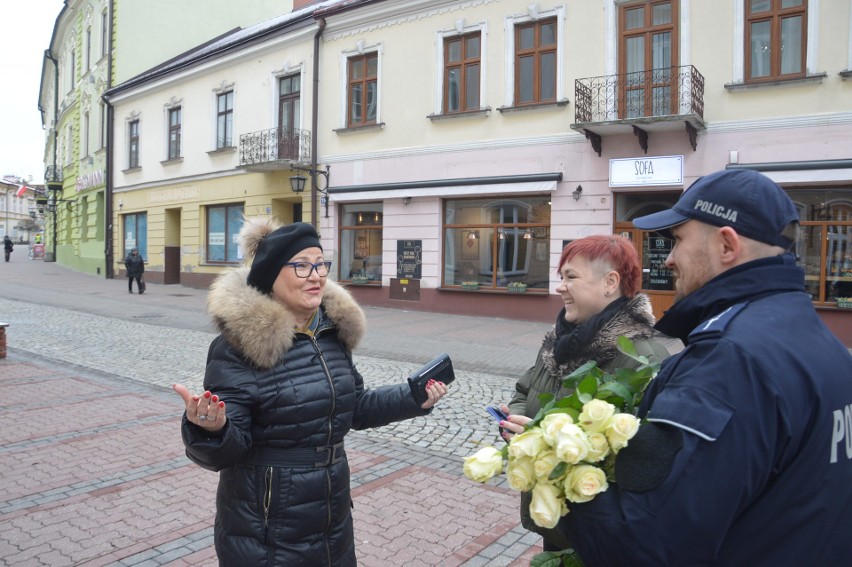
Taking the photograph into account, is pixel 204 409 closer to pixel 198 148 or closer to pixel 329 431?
pixel 329 431

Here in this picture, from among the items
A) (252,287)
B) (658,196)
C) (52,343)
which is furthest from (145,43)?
(252,287)

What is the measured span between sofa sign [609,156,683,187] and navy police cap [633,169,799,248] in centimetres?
1274

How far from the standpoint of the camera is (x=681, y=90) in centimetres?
1311

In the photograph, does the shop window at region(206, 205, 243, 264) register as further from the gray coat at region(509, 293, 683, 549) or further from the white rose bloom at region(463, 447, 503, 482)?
the white rose bloom at region(463, 447, 503, 482)

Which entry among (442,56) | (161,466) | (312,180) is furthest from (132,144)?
(161,466)

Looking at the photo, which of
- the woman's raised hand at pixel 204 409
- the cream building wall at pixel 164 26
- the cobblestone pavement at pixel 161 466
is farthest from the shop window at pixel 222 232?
the woman's raised hand at pixel 204 409

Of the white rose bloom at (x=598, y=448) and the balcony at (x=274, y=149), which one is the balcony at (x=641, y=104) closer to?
the balcony at (x=274, y=149)

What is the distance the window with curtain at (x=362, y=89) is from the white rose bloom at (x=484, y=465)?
17.2 meters

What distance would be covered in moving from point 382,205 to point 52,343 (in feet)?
29.3

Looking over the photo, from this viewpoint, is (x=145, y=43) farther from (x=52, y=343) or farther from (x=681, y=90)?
(x=681, y=90)

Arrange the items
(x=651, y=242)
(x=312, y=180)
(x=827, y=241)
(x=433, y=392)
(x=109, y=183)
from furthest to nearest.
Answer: (x=109, y=183)
(x=312, y=180)
(x=651, y=242)
(x=827, y=241)
(x=433, y=392)

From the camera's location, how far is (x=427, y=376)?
8.85ft

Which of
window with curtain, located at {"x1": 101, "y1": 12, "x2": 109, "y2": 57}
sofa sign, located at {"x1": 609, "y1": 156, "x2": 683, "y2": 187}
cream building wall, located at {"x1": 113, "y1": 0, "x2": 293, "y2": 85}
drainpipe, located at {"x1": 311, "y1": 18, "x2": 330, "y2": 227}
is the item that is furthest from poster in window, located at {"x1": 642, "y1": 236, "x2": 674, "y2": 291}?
window with curtain, located at {"x1": 101, "y1": 12, "x2": 109, "y2": 57}

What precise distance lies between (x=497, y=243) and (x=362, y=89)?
242 inches
